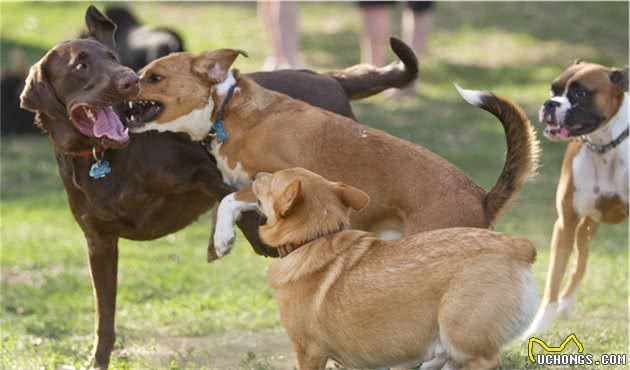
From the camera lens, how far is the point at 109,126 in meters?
6.51

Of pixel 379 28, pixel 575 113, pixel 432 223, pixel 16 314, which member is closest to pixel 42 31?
pixel 379 28

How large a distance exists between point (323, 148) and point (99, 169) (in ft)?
4.18

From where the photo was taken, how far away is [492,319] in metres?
5.38

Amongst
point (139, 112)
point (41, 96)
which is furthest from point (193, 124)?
point (41, 96)

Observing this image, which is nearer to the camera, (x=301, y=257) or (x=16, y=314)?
(x=301, y=257)

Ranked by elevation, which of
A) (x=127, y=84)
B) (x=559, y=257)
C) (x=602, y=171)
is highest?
(x=127, y=84)

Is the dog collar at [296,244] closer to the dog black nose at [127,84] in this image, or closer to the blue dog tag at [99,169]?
the dog black nose at [127,84]

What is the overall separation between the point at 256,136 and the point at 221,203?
1.48 ft

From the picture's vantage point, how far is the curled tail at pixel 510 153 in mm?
6301

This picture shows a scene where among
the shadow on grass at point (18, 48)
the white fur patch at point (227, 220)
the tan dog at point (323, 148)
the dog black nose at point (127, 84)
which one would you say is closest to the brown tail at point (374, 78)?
the tan dog at point (323, 148)

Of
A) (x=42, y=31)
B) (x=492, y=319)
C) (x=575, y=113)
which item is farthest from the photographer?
(x=42, y=31)

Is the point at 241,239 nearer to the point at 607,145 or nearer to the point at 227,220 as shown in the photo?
the point at 607,145

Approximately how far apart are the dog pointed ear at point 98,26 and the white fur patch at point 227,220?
1.40m

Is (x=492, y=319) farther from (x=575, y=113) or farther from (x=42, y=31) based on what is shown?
(x=42, y=31)
